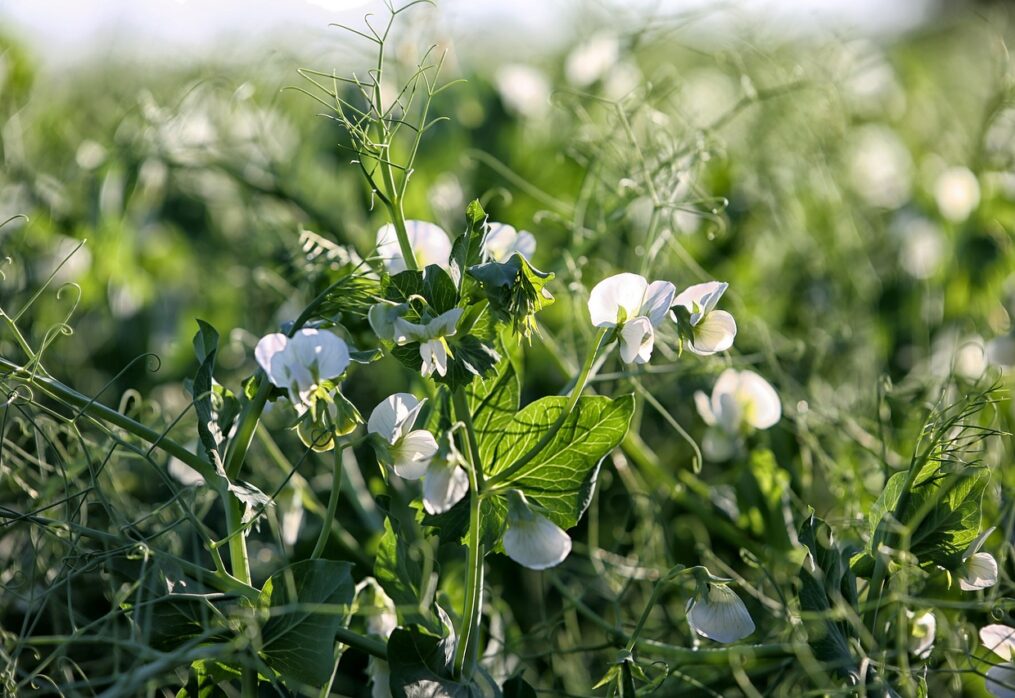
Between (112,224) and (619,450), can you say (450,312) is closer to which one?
(619,450)

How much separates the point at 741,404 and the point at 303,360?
42cm

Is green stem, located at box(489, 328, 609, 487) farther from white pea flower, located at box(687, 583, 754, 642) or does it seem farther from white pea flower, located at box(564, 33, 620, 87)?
white pea flower, located at box(564, 33, 620, 87)

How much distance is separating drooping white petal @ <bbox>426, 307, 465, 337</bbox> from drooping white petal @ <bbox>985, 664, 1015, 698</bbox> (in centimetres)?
40

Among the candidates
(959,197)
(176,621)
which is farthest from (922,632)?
(959,197)

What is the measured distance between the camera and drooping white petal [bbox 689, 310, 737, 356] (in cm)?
58

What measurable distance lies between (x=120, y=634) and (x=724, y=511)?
1.66 feet

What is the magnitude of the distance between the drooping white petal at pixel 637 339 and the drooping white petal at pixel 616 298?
0.04 ft

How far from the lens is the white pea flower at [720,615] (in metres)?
0.58

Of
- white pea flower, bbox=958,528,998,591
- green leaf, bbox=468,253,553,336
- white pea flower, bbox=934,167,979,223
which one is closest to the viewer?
green leaf, bbox=468,253,553,336

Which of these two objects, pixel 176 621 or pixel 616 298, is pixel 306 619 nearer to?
pixel 176 621

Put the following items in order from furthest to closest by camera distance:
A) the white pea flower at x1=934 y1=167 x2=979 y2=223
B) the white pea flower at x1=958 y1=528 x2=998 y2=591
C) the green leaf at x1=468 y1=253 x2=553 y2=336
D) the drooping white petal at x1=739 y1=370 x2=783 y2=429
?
the white pea flower at x1=934 y1=167 x2=979 y2=223 < the drooping white petal at x1=739 y1=370 x2=783 y2=429 < the white pea flower at x1=958 y1=528 x2=998 y2=591 < the green leaf at x1=468 y1=253 x2=553 y2=336

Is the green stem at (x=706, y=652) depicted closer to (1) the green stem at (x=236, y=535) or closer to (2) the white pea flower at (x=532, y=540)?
(2) the white pea flower at (x=532, y=540)

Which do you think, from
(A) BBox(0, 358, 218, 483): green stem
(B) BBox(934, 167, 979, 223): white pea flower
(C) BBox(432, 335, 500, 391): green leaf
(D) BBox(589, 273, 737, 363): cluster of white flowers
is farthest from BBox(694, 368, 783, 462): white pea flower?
(B) BBox(934, 167, 979, 223): white pea flower

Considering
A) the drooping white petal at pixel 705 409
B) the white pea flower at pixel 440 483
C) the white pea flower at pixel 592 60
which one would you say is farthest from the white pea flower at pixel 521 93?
the white pea flower at pixel 440 483
